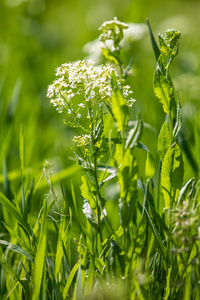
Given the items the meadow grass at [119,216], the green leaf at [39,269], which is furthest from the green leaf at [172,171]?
the green leaf at [39,269]

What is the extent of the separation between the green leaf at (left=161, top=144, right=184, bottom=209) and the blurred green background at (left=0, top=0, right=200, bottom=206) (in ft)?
0.96

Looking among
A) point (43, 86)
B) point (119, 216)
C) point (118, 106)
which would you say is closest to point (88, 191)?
point (119, 216)

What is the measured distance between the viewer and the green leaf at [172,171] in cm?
85

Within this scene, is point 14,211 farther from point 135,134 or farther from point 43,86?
point 43,86

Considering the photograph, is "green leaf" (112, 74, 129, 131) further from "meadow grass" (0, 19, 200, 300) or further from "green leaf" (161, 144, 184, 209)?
"green leaf" (161, 144, 184, 209)

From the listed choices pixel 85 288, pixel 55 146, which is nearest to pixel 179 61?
pixel 55 146

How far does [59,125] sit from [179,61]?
132cm

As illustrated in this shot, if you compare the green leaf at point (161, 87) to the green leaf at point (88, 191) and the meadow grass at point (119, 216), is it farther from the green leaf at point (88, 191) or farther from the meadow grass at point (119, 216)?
the green leaf at point (88, 191)

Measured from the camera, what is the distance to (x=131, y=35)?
2.05 metres

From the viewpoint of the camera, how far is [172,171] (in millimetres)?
855

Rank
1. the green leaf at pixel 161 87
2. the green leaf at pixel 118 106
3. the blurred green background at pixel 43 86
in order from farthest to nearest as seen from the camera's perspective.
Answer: the blurred green background at pixel 43 86 → the green leaf at pixel 161 87 → the green leaf at pixel 118 106

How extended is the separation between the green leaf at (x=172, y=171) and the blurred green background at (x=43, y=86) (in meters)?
0.29

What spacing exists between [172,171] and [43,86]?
1.93 metres

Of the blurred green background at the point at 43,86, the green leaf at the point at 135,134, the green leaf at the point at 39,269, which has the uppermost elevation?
the blurred green background at the point at 43,86
